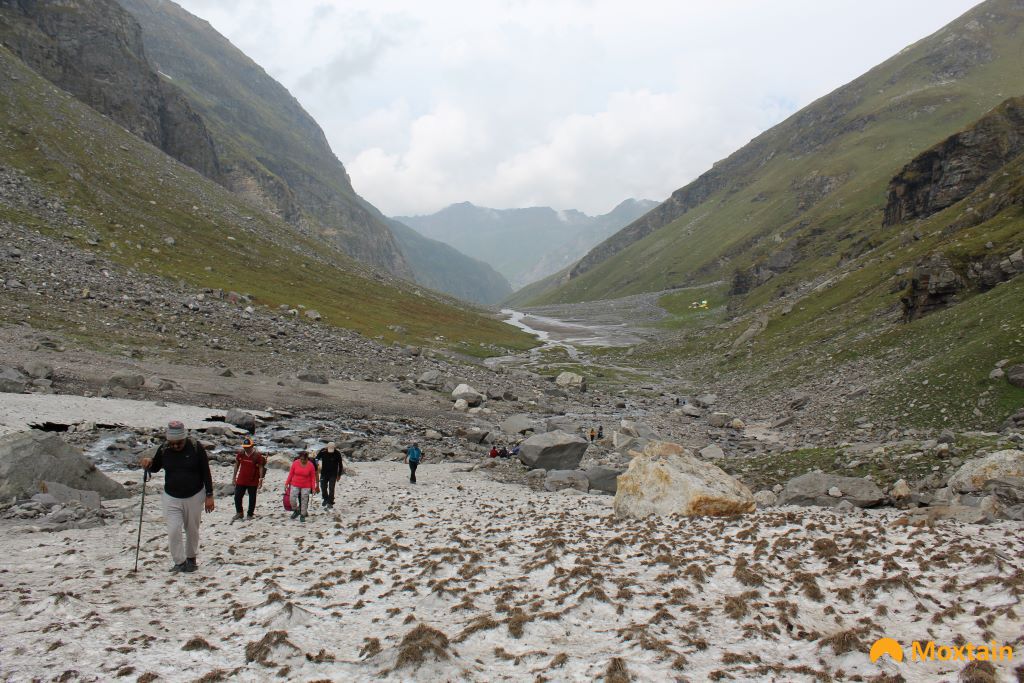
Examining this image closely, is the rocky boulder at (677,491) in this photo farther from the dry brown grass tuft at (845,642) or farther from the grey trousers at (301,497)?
the grey trousers at (301,497)

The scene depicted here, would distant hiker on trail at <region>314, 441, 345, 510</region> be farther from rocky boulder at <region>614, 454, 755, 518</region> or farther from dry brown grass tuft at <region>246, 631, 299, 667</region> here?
dry brown grass tuft at <region>246, 631, 299, 667</region>

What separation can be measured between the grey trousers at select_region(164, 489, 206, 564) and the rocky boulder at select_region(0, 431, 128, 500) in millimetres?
8608

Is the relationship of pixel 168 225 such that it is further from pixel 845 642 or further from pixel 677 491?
pixel 845 642

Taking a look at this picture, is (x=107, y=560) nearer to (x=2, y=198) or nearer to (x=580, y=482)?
(x=580, y=482)

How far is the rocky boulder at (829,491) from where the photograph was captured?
77.4 feet

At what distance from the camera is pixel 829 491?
24.7 meters

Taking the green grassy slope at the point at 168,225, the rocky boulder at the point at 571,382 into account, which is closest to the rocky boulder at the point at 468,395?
the rocky boulder at the point at 571,382

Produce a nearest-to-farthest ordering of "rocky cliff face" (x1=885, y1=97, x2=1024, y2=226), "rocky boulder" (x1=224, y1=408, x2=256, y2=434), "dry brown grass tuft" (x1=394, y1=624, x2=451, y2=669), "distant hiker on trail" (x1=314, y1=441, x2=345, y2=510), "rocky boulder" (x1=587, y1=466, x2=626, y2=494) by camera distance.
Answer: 1. "dry brown grass tuft" (x1=394, y1=624, x2=451, y2=669)
2. "distant hiker on trail" (x1=314, y1=441, x2=345, y2=510)
3. "rocky boulder" (x1=587, y1=466, x2=626, y2=494)
4. "rocky boulder" (x1=224, y1=408, x2=256, y2=434)
5. "rocky cliff face" (x1=885, y1=97, x2=1024, y2=226)

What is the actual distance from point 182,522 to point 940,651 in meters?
17.1

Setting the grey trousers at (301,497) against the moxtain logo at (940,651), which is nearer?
the moxtain logo at (940,651)

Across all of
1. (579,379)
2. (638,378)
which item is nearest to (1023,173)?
(638,378)

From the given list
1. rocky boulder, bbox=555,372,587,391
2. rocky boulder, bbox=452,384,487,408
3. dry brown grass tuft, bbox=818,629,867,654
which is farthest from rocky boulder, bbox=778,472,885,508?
rocky boulder, bbox=555,372,587,391

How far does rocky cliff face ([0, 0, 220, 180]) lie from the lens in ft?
452

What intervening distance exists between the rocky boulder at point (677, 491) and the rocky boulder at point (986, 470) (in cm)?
839
